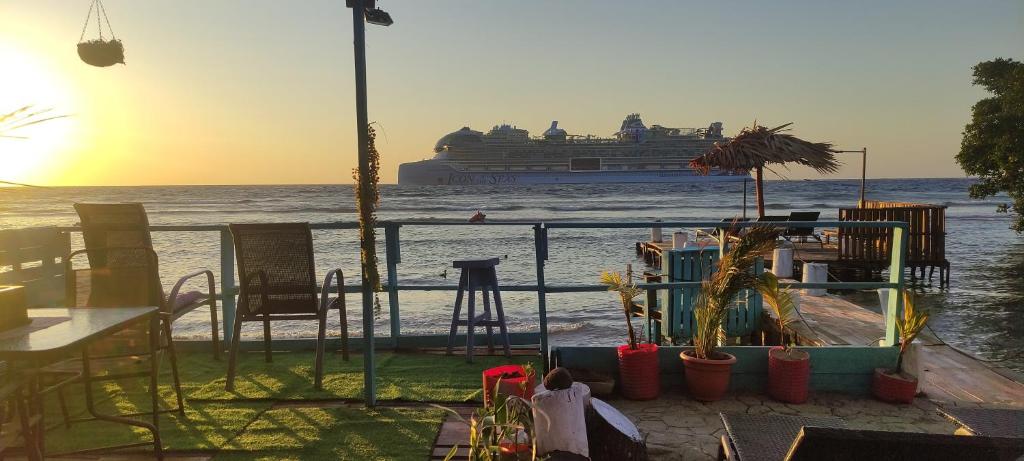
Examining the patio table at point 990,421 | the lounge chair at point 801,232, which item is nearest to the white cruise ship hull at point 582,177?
the lounge chair at point 801,232

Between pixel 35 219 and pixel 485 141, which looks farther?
pixel 485 141

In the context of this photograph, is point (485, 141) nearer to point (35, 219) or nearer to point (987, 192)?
point (35, 219)

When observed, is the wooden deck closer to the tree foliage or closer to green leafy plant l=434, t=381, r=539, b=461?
green leafy plant l=434, t=381, r=539, b=461

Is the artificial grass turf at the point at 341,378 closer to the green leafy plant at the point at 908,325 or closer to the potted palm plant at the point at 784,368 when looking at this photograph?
the potted palm plant at the point at 784,368

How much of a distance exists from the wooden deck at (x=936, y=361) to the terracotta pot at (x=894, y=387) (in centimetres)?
24

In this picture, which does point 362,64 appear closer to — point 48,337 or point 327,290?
point 327,290

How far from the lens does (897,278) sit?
152 inches

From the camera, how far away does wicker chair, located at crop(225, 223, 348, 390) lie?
379 cm

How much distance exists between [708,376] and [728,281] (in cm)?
61

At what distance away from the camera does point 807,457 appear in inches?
55.6

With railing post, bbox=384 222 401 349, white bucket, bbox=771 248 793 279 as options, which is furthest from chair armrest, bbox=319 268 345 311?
white bucket, bbox=771 248 793 279

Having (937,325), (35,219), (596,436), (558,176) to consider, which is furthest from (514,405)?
(558,176)

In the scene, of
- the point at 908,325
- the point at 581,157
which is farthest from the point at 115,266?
the point at 581,157

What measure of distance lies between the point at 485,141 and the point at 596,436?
72.0m
